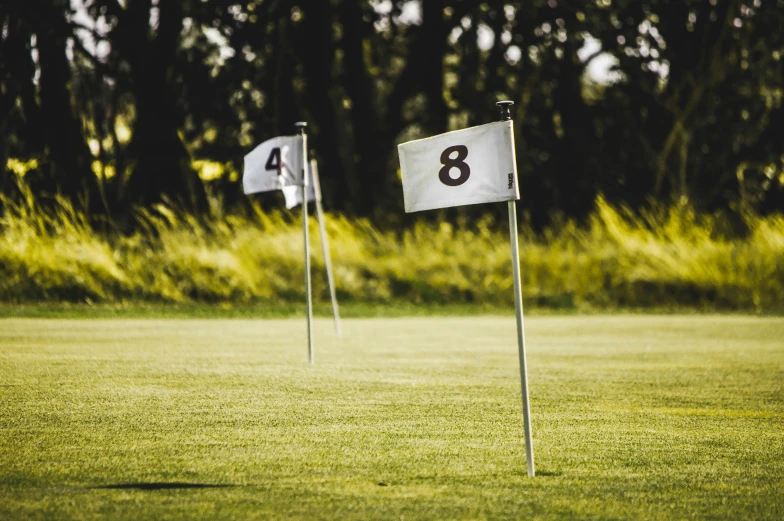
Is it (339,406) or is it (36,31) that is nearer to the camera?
(339,406)

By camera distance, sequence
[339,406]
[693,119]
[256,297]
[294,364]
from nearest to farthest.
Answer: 1. [339,406]
2. [294,364]
3. [256,297]
4. [693,119]

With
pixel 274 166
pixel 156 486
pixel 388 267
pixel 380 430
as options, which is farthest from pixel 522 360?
pixel 388 267

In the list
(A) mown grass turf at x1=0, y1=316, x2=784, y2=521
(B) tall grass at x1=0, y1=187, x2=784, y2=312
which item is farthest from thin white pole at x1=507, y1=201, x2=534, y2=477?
(B) tall grass at x1=0, y1=187, x2=784, y2=312

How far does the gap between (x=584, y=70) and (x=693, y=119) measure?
2930 mm

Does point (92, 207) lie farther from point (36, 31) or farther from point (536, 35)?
point (536, 35)

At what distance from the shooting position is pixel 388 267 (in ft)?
61.5

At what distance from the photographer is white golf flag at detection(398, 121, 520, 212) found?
555 cm

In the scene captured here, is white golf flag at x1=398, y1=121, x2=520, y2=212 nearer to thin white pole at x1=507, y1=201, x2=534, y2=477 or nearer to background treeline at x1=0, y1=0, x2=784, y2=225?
thin white pole at x1=507, y1=201, x2=534, y2=477

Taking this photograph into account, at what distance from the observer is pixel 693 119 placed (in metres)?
26.3

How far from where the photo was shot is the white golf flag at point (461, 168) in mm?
5547

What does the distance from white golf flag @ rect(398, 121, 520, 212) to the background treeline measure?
16.3 meters

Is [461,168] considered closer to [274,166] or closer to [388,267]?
[274,166]

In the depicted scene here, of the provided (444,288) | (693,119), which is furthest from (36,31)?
(693,119)

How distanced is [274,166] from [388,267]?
813cm
